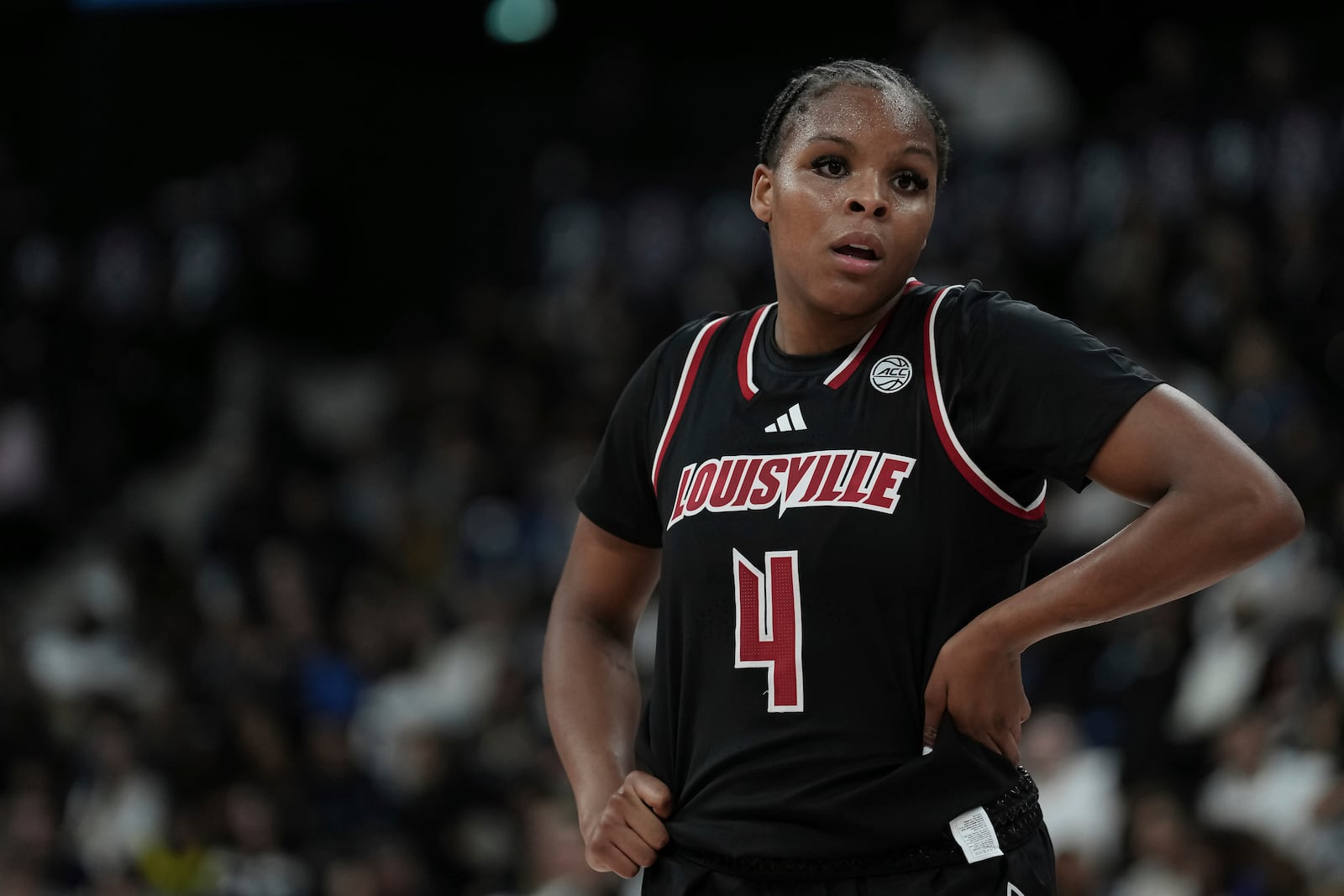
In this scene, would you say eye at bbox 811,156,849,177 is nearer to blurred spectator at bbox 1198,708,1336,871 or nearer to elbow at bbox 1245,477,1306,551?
elbow at bbox 1245,477,1306,551

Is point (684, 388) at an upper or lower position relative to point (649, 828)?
upper

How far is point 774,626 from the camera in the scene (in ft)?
9.59

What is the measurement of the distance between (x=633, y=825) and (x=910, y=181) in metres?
1.19

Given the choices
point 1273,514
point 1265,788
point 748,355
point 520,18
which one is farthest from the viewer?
point 520,18

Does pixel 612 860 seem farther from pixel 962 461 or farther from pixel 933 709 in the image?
pixel 962 461

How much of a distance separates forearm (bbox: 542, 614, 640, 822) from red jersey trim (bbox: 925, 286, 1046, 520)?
863 millimetres

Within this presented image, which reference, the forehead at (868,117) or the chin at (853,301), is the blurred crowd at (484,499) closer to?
the chin at (853,301)

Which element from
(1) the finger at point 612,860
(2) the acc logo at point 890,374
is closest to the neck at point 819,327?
(2) the acc logo at point 890,374

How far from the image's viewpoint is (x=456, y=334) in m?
14.3

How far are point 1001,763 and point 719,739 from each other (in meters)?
0.46

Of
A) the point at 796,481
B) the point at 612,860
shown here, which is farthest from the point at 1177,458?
the point at 612,860

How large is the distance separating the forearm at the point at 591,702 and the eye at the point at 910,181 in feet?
3.43

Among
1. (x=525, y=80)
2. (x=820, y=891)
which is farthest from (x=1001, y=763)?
(x=525, y=80)

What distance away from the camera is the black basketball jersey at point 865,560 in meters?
2.82
